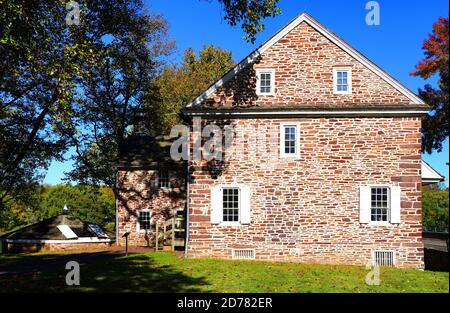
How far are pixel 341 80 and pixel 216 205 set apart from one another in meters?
7.75

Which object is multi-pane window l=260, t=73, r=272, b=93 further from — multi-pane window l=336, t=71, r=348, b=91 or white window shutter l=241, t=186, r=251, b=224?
white window shutter l=241, t=186, r=251, b=224

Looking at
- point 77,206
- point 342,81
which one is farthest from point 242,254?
point 77,206

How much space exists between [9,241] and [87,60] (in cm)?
1335

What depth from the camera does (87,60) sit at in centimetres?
1700

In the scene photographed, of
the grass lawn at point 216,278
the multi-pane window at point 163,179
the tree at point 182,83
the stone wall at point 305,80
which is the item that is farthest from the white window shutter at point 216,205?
the tree at point 182,83

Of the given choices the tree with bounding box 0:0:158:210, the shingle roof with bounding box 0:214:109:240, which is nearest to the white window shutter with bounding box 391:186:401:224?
the tree with bounding box 0:0:158:210

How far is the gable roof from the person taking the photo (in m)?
18.1

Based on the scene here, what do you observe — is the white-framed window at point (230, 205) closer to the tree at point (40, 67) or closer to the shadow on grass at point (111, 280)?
the shadow on grass at point (111, 280)

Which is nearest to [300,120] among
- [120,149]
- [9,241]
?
[120,149]

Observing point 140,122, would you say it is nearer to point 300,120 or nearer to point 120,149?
point 120,149

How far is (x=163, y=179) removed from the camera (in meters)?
27.8

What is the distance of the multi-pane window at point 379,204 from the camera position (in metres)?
17.9

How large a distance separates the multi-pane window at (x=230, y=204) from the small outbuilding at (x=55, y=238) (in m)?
10.8

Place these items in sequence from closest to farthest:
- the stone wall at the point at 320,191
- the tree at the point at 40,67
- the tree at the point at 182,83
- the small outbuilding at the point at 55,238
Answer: the tree at the point at 40,67 → the stone wall at the point at 320,191 → the small outbuilding at the point at 55,238 → the tree at the point at 182,83
